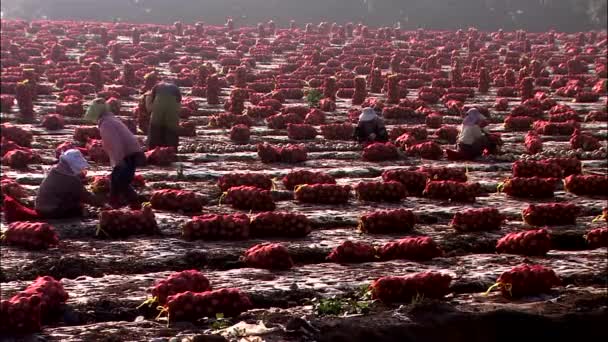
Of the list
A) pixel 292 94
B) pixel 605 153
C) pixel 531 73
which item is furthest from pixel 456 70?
pixel 605 153

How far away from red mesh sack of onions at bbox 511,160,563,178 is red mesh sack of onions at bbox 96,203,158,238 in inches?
208

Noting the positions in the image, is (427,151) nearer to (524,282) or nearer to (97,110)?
(97,110)

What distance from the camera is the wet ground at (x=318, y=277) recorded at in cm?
648

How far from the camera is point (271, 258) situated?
8031 mm

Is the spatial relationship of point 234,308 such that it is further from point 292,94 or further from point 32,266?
point 292,94

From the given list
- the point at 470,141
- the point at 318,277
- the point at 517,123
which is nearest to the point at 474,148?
the point at 470,141

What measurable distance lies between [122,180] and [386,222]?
3047mm

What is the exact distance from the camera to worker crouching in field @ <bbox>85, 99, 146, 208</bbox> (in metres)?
10.3

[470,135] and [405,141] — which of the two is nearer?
[470,135]

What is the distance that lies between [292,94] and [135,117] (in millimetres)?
4840

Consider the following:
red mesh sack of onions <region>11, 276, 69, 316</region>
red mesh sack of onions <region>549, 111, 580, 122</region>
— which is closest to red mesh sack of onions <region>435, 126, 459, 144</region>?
red mesh sack of onions <region>549, 111, 580, 122</region>

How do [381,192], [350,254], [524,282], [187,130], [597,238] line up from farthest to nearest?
[187,130] < [381,192] < [597,238] < [350,254] < [524,282]

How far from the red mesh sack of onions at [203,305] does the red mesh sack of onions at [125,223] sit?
2.55m

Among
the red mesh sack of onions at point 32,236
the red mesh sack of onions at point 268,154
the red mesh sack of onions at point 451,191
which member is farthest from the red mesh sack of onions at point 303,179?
the red mesh sack of onions at point 32,236
